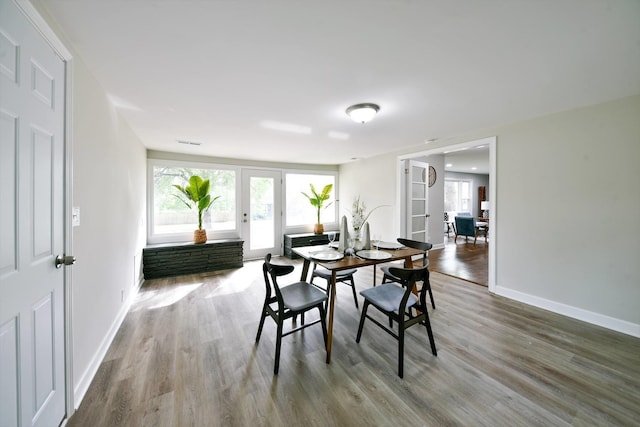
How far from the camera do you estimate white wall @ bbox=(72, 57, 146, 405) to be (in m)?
1.61

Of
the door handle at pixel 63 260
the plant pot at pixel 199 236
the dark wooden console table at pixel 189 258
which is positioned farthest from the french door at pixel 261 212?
the door handle at pixel 63 260

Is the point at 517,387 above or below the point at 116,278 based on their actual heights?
below

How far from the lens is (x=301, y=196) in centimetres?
601

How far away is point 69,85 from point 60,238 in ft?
3.05

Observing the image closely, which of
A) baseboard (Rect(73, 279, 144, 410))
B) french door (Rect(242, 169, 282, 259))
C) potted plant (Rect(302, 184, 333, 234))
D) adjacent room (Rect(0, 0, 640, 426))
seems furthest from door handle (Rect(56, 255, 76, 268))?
potted plant (Rect(302, 184, 333, 234))

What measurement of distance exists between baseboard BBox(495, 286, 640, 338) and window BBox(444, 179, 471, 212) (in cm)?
642

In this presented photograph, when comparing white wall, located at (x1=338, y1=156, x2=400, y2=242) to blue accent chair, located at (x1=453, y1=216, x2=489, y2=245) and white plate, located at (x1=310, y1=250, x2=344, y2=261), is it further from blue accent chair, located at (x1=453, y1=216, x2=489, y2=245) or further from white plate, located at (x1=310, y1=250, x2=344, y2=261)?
blue accent chair, located at (x1=453, y1=216, x2=489, y2=245)

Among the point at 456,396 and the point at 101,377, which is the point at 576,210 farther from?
the point at 101,377

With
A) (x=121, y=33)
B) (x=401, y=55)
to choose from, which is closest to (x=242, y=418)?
(x=121, y=33)

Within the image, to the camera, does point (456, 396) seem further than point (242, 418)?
Yes

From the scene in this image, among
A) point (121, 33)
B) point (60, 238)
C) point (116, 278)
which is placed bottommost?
point (116, 278)

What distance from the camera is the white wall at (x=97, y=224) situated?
1610 millimetres

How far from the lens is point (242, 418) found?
1448 millimetres

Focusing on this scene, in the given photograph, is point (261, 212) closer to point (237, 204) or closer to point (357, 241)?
point (237, 204)
